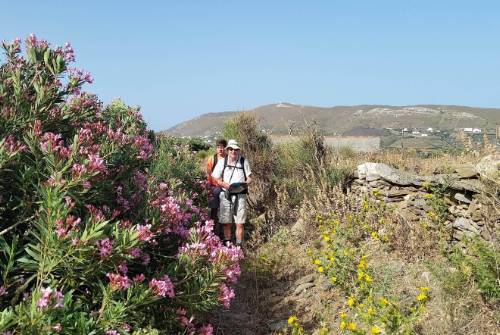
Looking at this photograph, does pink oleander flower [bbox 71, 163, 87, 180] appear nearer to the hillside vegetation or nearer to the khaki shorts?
the hillside vegetation

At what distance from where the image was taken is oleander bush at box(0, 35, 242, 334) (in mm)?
2607

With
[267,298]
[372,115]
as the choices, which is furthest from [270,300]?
[372,115]

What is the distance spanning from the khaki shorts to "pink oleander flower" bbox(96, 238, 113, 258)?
450 centimetres

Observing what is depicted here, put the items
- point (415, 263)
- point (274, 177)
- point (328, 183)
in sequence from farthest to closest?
point (274, 177) → point (328, 183) → point (415, 263)

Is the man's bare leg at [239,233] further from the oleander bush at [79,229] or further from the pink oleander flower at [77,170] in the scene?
the pink oleander flower at [77,170]

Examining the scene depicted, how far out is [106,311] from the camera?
2709 mm

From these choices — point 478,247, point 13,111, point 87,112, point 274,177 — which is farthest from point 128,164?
point 274,177

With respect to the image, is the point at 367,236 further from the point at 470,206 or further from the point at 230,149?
the point at 230,149

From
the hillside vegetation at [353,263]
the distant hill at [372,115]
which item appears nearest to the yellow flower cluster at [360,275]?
the hillside vegetation at [353,263]

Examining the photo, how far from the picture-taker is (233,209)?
7.29m

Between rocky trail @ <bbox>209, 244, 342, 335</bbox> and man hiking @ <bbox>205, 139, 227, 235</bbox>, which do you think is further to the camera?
man hiking @ <bbox>205, 139, 227, 235</bbox>

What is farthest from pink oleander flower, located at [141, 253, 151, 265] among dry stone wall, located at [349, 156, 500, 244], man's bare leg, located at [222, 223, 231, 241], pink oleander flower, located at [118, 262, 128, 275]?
man's bare leg, located at [222, 223, 231, 241]

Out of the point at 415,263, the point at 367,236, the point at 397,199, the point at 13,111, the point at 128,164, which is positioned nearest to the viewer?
the point at 13,111

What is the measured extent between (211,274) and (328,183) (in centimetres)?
525
